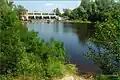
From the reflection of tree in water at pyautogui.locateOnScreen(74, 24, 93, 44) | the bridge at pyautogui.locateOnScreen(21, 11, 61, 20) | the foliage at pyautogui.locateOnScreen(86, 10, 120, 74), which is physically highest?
the foliage at pyautogui.locateOnScreen(86, 10, 120, 74)

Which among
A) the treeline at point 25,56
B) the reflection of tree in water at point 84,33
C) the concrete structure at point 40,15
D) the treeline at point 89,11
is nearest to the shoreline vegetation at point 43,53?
the treeline at point 25,56

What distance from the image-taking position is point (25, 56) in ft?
52.7

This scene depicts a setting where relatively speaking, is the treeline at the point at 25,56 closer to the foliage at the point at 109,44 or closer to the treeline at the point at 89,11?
the foliage at the point at 109,44

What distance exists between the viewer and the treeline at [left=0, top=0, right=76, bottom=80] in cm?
1469

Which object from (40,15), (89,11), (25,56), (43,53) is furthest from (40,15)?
(25,56)

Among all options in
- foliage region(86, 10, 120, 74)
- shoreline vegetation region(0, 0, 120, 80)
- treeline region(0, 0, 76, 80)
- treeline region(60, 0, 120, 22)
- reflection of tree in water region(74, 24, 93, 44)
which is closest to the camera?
foliage region(86, 10, 120, 74)

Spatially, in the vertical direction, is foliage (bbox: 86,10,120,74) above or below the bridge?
above

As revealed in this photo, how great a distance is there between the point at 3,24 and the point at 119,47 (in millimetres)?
8858

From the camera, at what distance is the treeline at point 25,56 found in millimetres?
14688

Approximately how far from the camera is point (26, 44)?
1791 cm

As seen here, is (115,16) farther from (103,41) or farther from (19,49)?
(19,49)

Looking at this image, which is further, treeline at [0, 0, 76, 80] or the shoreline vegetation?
treeline at [0, 0, 76, 80]

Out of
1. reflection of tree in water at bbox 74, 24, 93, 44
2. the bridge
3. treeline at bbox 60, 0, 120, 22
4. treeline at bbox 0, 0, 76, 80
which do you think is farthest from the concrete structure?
treeline at bbox 0, 0, 76, 80

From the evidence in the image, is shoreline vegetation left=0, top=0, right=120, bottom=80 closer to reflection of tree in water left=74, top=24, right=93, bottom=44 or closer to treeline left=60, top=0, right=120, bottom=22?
reflection of tree in water left=74, top=24, right=93, bottom=44
